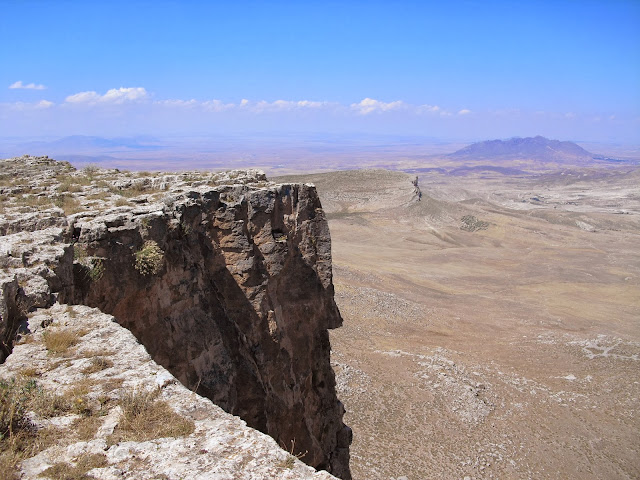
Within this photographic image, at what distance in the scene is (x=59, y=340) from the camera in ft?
15.0

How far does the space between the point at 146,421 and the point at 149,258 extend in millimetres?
3399

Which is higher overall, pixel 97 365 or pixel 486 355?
pixel 97 365

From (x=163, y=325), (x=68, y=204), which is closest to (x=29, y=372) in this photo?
(x=163, y=325)

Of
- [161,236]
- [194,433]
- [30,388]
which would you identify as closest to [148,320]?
[161,236]

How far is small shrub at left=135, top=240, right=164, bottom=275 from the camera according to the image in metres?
6.64

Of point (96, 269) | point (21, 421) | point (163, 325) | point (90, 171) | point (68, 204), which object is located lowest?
point (163, 325)

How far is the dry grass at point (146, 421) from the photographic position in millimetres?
3547

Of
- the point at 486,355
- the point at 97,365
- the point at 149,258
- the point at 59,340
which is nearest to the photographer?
the point at 97,365

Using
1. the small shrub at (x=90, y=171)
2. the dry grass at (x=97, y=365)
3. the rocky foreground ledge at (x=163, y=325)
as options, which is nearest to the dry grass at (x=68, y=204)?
the rocky foreground ledge at (x=163, y=325)

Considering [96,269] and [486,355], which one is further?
[486,355]

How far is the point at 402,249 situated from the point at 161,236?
4696 centimetres

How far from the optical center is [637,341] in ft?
91.5

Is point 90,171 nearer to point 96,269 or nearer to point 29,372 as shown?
point 96,269

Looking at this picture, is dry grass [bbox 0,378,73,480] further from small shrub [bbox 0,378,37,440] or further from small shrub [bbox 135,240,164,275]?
small shrub [bbox 135,240,164,275]
